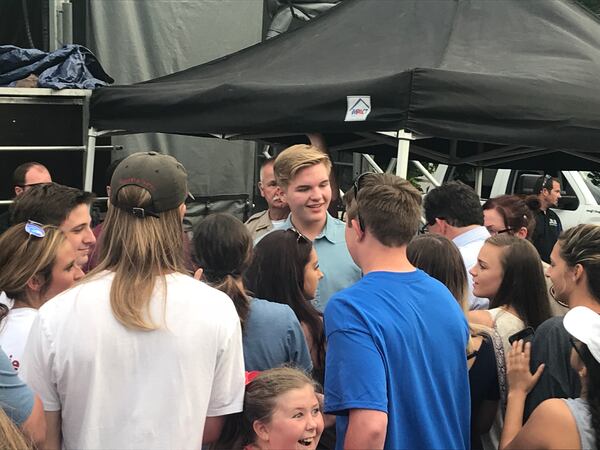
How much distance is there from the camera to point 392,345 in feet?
7.94

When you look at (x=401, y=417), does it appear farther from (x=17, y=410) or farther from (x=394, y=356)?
(x=17, y=410)

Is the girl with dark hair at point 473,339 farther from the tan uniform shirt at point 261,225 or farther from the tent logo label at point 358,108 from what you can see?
the tan uniform shirt at point 261,225

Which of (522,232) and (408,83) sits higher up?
(408,83)

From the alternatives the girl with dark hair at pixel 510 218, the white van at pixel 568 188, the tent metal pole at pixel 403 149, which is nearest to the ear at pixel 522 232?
the girl with dark hair at pixel 510 218

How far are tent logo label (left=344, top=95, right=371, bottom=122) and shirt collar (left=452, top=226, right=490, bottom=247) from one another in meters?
0.99

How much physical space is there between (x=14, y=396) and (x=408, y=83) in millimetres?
3547

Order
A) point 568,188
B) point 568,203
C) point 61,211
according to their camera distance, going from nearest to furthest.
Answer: point 61,211
point 568,203
point 568,188

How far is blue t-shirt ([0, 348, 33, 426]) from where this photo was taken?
6.73 ft

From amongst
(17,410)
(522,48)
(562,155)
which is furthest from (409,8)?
(17,410)

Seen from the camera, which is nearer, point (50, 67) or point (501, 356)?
point (501, 356)

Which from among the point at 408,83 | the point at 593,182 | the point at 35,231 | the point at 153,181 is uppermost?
the point at 408,83

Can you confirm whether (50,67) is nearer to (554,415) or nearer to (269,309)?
(269,309)

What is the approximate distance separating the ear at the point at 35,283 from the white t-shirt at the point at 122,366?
2.60 ft

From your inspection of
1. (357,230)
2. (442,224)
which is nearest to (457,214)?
(442,224)
